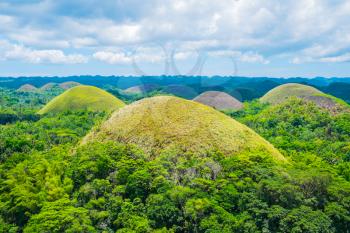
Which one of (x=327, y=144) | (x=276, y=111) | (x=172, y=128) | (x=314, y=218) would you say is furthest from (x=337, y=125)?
(x=314, y=218)

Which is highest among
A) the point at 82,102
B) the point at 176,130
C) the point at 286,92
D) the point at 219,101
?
the point at 176,130

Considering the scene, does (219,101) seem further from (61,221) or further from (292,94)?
(61,221)

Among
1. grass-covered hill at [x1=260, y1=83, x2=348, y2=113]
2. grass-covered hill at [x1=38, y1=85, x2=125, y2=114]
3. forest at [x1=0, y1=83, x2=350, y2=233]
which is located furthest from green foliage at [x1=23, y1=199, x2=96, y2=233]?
grass-covered hill at [x1=260, y1=83, x2=348, y2=113]

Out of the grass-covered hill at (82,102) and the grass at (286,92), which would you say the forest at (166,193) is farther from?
the grass at (286,92)

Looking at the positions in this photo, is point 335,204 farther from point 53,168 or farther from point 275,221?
point 53,168

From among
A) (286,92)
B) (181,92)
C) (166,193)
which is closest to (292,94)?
(286,92)

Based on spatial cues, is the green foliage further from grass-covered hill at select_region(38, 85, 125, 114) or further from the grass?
the grass
